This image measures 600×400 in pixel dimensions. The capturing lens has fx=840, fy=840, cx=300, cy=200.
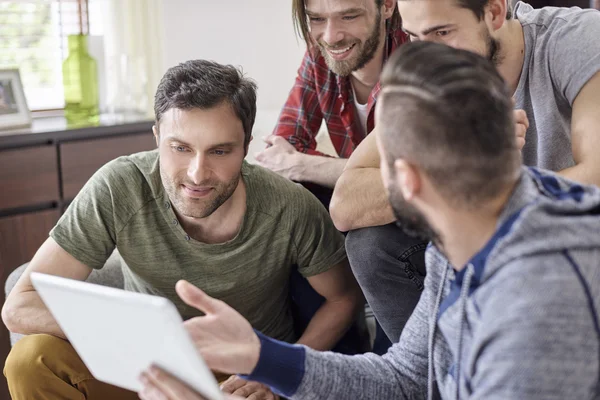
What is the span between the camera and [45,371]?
70.1 inches

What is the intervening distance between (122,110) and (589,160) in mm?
2159

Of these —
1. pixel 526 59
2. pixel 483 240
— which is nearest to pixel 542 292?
pixel 483 240

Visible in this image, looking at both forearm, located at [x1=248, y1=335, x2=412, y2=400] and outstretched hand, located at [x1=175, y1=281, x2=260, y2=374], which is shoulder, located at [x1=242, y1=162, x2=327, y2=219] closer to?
forearm, located at [x1=248, y1=335, x2=412, y2=400]

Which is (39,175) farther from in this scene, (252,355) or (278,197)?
(252,355)

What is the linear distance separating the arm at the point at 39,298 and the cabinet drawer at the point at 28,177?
3.49ft

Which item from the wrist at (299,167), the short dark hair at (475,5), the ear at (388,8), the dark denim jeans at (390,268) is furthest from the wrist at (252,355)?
the ear at (388,8)

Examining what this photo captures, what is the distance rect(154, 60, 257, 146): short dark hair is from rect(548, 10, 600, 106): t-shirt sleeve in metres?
0.68

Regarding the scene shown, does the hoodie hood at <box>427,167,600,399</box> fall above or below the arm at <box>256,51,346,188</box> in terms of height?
above

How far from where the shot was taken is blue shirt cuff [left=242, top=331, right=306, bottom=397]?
1.27 meters

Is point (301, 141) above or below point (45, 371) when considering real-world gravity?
above

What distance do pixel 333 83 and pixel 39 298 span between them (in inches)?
39.2

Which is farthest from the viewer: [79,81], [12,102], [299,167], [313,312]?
[79,81]

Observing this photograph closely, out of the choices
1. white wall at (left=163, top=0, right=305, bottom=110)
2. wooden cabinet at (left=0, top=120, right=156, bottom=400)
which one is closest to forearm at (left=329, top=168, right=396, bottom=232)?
wooden cabinet at (left=0, top=120, right=156, bottom=400)

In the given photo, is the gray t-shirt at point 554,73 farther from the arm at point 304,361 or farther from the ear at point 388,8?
the arm at point 304,361
